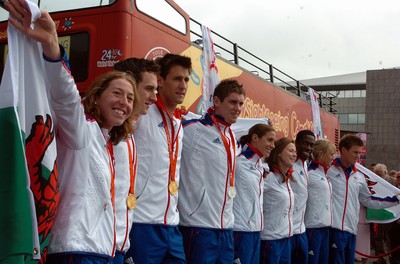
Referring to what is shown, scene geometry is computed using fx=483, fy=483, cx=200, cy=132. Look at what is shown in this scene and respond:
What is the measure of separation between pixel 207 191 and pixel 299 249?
2.03 m

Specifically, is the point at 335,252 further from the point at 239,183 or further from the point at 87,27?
the point at 87,27

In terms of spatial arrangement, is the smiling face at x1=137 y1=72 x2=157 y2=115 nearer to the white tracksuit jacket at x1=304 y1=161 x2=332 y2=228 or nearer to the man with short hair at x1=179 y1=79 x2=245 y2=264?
the man with short hair at x1=179 y1=79 x2=245 y2=264

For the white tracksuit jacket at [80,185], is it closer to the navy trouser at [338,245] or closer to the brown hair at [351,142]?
the navy trouser at [338,245]

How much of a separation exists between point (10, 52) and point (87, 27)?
3370mm

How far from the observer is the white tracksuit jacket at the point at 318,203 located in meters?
5.74

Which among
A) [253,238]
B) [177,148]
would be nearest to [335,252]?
[253,238]

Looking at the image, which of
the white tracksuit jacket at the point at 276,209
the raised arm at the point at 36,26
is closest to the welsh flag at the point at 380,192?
the white tracksuit jacket at the point at 276,209

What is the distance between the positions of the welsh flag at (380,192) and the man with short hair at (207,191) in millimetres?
3355

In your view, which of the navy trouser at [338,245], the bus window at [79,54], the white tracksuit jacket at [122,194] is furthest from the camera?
the navy trouser at [338,245]

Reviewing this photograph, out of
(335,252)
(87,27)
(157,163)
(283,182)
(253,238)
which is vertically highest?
(87,27)

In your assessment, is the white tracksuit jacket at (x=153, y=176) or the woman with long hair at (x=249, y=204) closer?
the white tracksuit jacket at (x=153, y=176)

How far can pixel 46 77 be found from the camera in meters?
2.15

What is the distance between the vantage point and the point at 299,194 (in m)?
5.46

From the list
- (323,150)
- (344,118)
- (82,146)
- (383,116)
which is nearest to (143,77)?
(82,146)
